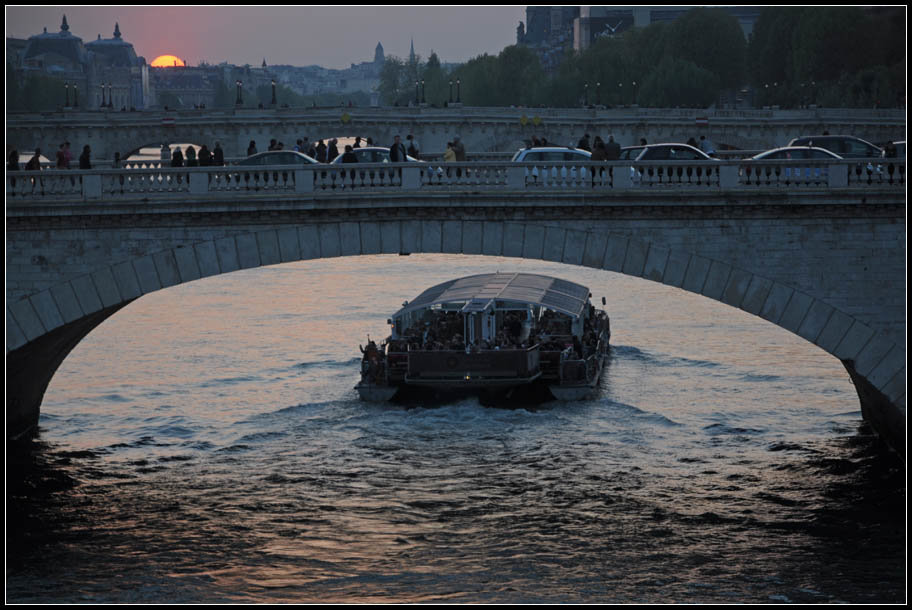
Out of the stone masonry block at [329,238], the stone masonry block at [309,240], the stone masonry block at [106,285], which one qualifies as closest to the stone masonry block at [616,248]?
the stone masonry block at [329,238]

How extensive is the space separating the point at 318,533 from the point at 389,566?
2540mm

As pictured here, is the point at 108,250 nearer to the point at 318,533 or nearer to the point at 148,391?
the point at 318,533

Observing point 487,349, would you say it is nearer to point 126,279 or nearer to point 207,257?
point 207,257

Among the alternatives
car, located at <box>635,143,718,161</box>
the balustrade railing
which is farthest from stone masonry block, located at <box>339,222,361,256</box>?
car, located at <box>635,143,718,161</box>

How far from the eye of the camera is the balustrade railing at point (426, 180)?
27578mm

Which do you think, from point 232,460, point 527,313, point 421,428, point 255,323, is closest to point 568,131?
point 255,323

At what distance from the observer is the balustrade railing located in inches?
1086

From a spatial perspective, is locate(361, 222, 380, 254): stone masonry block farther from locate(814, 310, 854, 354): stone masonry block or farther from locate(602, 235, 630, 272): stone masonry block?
locate(814, 310, 854, 354): stone masonry block

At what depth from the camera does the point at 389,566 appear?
Answer: 2750 centimetres

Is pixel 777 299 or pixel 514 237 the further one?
pixel 514 237

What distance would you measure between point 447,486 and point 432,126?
50.3 m

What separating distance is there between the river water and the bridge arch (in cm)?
413

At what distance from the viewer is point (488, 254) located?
27391 millimetres

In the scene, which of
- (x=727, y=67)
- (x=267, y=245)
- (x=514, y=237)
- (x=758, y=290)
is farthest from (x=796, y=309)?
(x=727, y=67)
